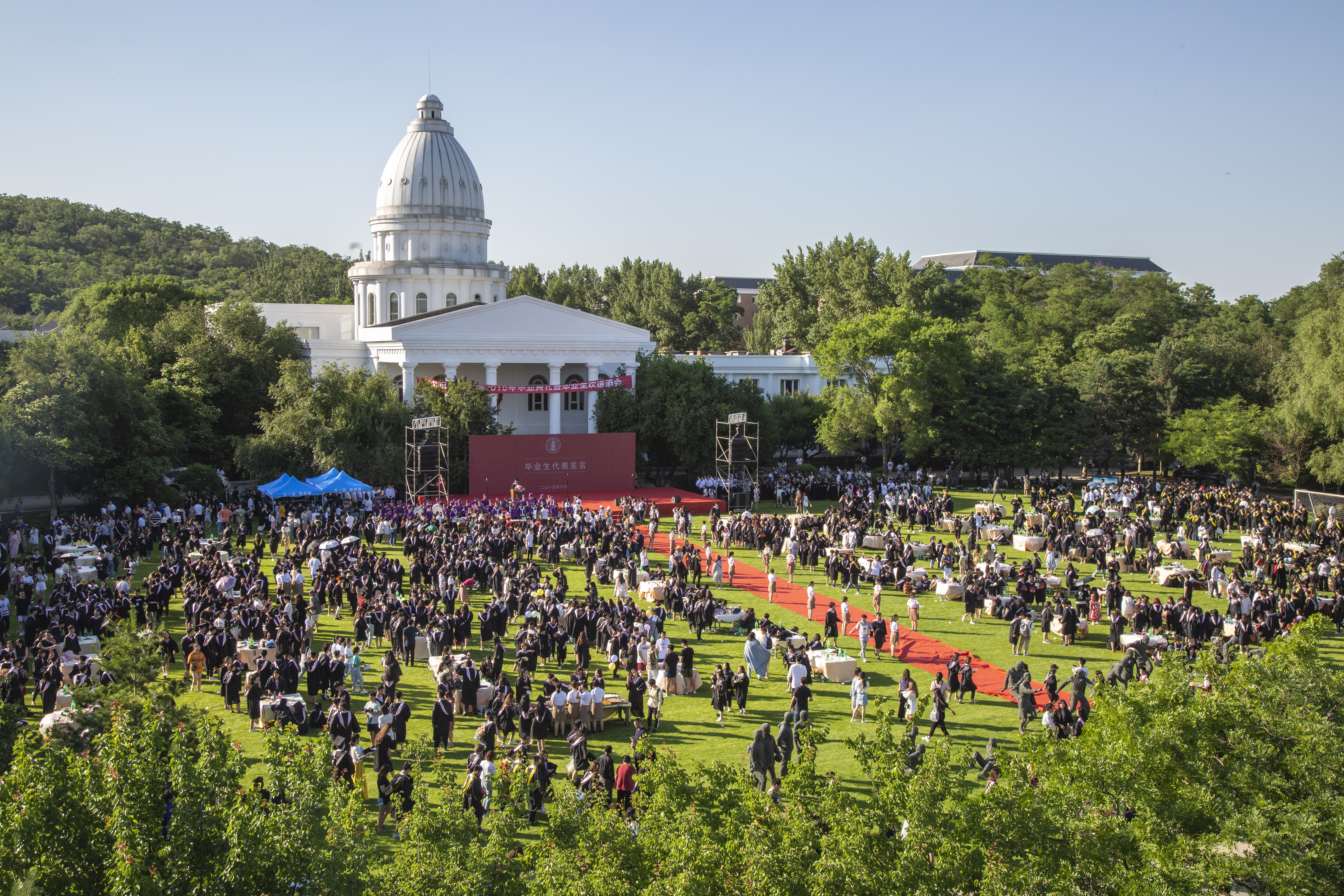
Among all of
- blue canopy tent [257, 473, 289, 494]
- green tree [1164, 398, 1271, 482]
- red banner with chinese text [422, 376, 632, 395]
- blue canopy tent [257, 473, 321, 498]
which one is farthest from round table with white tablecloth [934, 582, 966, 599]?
green tree [1164, 398, 1271, 482]

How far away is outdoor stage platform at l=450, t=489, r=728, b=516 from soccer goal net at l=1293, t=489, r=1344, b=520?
75.8 ft

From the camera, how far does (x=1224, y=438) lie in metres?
47.1

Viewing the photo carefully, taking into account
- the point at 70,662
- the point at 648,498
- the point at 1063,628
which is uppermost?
the point at 648,498

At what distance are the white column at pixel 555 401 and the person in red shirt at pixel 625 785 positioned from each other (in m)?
40.0

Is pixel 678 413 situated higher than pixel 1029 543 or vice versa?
pixel 678 413

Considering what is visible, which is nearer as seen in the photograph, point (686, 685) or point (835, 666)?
point (686, 685)

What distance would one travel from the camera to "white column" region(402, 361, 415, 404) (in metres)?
50.9

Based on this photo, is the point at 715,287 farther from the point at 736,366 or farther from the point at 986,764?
the point at 986,764

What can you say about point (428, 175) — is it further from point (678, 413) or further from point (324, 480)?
point (324, 480)

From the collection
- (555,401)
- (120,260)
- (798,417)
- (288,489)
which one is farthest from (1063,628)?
(120,260)

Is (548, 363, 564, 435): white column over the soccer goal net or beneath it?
over

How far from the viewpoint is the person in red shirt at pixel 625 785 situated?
13.2 metres

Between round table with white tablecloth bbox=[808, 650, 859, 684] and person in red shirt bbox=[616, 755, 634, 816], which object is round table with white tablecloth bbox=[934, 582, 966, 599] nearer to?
round table with white tablecloth bbox=[808, 650, 859, 684]

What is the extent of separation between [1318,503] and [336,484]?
3932 centimetres
